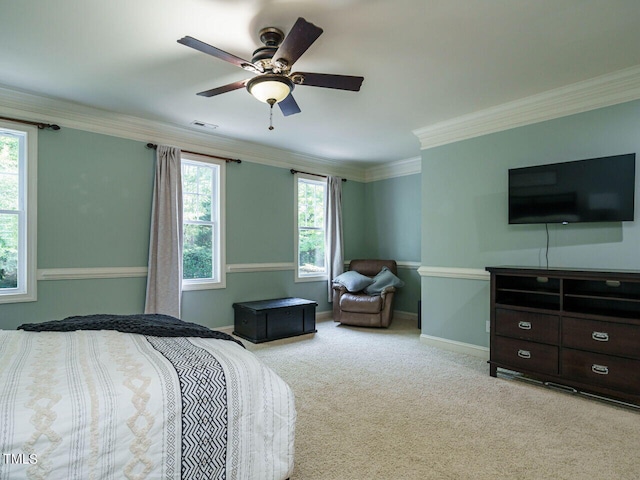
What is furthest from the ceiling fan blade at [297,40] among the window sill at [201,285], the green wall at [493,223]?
the window sill at [201,285]

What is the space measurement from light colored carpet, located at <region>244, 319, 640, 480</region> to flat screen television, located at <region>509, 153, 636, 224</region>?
1.50 meters

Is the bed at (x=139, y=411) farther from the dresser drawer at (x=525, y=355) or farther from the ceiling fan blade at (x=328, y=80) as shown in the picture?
the dresser drawer at (x=525, y=355)

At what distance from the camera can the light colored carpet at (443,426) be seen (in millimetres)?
1965

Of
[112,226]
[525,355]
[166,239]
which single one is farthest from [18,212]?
[525,355]

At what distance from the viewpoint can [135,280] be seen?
13.5 feet

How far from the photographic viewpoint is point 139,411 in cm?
133

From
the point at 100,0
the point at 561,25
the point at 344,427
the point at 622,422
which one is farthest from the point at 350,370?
the point at 100,0

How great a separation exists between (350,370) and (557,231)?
7.70ft

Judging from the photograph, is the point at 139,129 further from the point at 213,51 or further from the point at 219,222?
the point at 213,51

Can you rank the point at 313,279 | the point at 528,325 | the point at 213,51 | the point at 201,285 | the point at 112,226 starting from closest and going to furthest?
the point at 213,51, the point at 528,325, the point at 112,226, the point at 201,285, the point at 313,279

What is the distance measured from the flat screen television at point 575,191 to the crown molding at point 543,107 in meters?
0.53

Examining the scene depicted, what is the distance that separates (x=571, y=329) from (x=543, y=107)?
206 centimetres

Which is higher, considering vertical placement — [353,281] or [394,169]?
[394,169]

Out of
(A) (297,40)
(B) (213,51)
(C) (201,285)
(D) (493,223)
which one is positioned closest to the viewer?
(A) (297,40)
